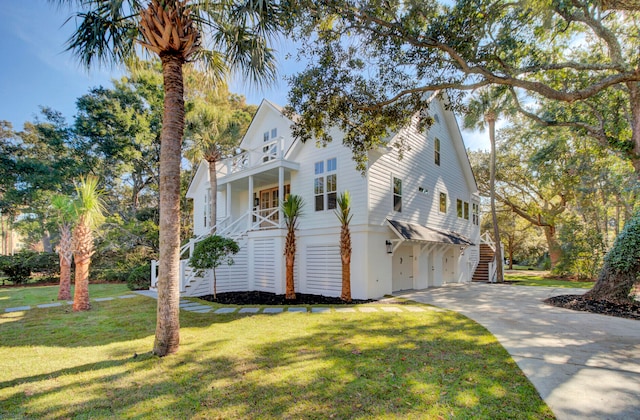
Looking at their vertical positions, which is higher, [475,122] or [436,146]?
[475,122]

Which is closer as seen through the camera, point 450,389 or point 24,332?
point 450,389

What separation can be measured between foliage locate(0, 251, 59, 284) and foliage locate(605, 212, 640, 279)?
2538 centimetres

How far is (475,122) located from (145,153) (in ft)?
79.0

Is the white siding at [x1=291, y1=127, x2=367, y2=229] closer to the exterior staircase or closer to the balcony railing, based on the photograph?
the balcony railing

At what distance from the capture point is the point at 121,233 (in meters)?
19.6

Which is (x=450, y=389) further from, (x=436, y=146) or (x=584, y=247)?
(x=584, y=247)

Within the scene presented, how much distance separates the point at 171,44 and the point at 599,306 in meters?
12.2

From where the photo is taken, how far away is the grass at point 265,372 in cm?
333

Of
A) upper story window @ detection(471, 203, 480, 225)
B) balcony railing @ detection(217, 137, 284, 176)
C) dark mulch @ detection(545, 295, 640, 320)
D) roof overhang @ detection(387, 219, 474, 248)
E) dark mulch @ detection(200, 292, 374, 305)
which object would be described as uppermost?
balcony railing @ detection(217, 137, 284, 176)

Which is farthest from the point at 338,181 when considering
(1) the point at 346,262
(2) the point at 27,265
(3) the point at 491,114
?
(2) the point at 27,265

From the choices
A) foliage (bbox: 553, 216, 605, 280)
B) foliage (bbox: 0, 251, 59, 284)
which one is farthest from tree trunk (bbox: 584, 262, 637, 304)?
foliage (bbox: 0, 251, 59, 284)

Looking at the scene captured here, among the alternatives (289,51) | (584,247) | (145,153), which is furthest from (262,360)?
(145,153)

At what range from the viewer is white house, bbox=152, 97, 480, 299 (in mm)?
11273

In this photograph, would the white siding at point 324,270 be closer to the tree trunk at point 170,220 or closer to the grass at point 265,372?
the grass at point 265,372
